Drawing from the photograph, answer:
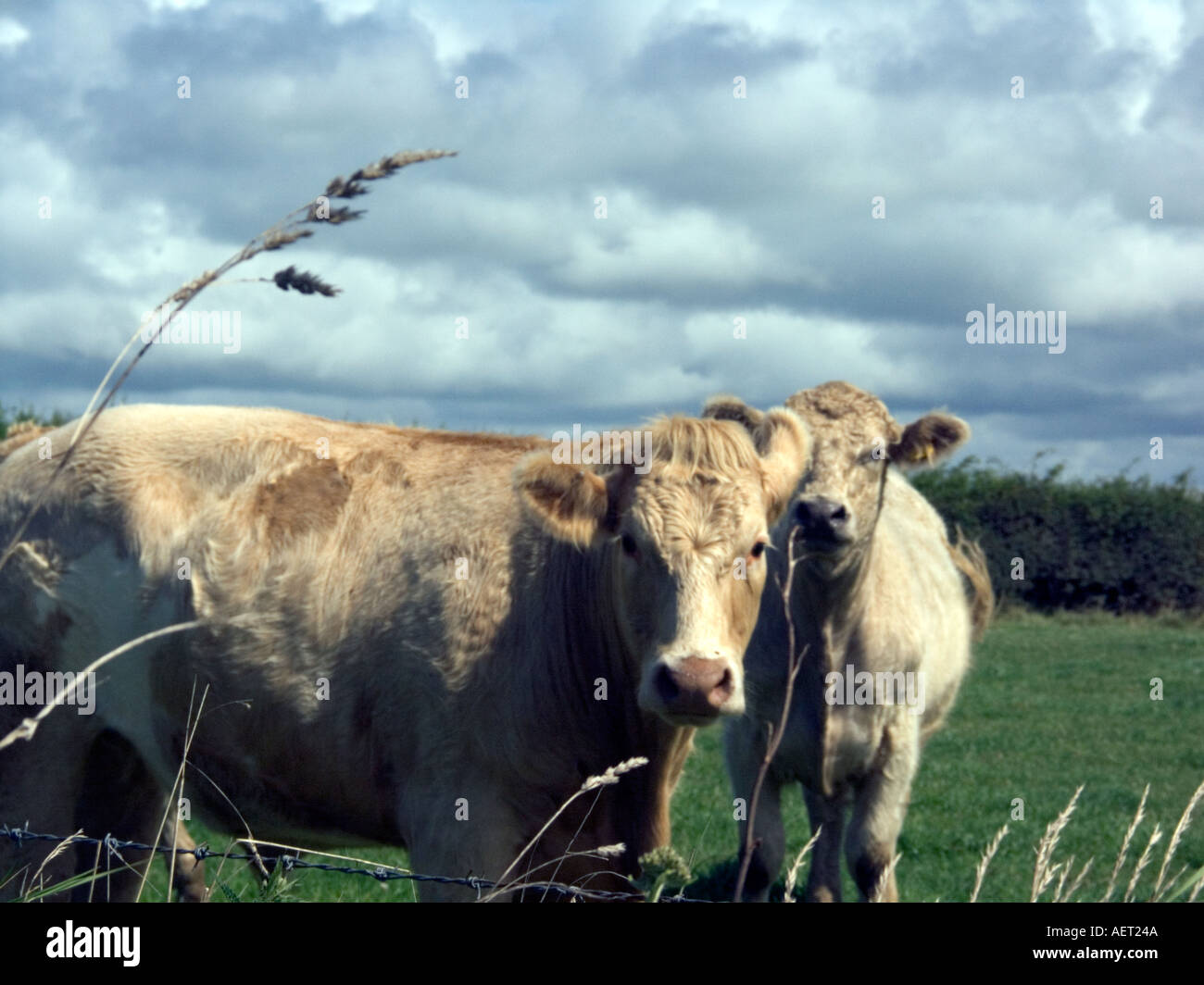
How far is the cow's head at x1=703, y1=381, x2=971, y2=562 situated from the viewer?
19.8 feet

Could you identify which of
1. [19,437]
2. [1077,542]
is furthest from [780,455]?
[1077,542]

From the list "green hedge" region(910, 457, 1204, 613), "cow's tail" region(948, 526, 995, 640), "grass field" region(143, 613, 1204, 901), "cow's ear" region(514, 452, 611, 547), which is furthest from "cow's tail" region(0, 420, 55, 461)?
"green hedge" region(910, 457, 1204, 613)

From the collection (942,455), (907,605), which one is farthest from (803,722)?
(942,455)

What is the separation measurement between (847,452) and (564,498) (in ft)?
9.48

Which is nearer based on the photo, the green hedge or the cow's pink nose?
the cow's pink nose

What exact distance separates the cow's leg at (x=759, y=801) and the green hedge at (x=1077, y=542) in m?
25.2

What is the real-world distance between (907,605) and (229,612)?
4.04 m

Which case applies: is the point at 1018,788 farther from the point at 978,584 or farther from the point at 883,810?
the point at 883,810

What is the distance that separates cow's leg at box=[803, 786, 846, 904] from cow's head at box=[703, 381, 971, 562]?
4.69 feet

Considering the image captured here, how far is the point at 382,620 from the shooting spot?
4164 mm

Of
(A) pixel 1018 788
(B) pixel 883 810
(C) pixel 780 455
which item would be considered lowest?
(A) pixel 1018 788

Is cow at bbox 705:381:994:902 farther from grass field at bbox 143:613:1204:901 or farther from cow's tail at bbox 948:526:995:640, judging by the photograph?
cow's tail at bbox 948:526:995:640

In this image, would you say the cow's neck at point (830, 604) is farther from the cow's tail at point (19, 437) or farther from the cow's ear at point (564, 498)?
the cow's tail at point (19, 437)
